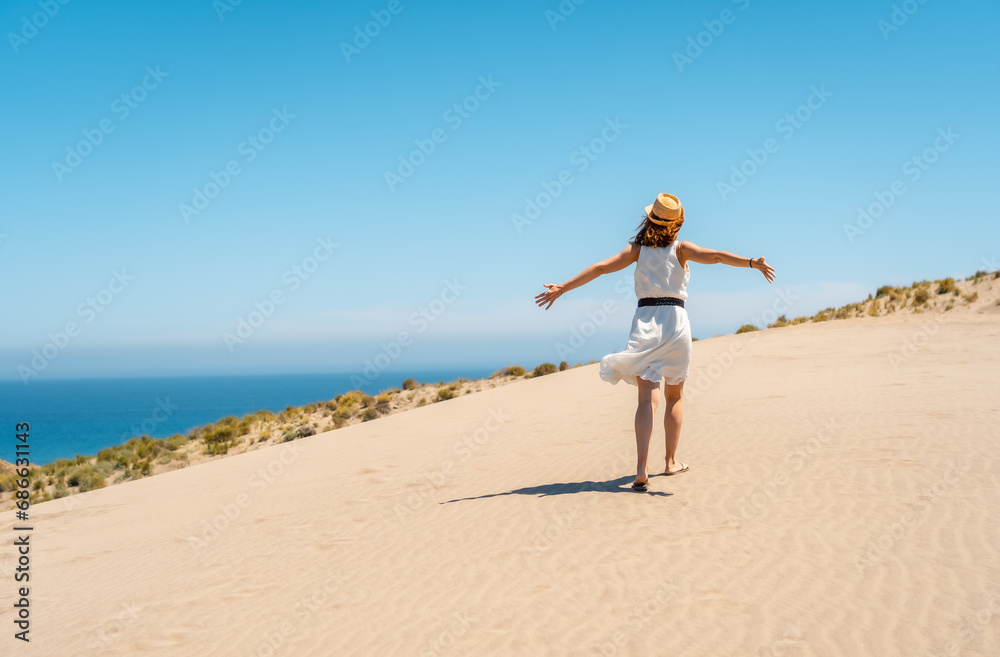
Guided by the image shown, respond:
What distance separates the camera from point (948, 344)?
51.8 ft

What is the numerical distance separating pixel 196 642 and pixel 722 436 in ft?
20.6

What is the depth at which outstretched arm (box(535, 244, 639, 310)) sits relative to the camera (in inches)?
→ 231

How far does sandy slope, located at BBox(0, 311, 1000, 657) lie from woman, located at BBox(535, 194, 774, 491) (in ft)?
3.31

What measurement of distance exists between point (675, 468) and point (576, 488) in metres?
1.02

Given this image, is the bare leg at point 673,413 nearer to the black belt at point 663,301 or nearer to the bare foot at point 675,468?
the bare foot at point 675,468

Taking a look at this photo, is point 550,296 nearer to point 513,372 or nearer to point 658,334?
point 658,334

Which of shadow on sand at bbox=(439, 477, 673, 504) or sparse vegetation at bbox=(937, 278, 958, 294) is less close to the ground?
sparse vegetation at bbox=(937, 278, 958, 294)

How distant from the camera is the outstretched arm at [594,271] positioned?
5.87 meters

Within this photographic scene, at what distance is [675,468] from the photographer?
6.43 meters
